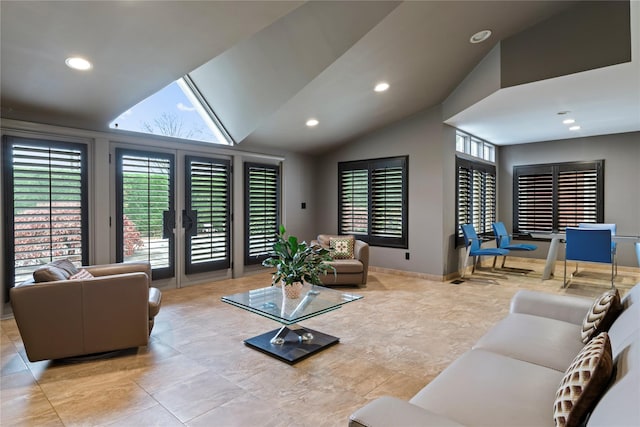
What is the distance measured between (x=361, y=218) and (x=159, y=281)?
3.57 metres

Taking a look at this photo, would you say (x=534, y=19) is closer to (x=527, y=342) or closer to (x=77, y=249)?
(x=527, y=342)

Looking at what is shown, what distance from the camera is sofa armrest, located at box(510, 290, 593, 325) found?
2291 millimetres

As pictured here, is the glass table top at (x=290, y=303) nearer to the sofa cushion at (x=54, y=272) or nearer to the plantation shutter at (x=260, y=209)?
the sofa cushion at (x=54, y=272)

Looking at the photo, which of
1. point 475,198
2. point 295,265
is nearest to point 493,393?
point 295,265

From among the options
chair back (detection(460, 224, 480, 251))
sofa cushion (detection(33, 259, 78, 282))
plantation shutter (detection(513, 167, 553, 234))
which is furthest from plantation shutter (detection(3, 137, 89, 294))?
plantation shutter (detection(513, 167, 553, 234))

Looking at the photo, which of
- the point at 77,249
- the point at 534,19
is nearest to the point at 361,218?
the point at 534,19

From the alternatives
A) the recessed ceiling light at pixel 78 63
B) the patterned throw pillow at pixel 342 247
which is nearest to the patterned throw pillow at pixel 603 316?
the patterned throw pillow at pixel 342 247

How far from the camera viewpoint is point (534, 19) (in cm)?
370

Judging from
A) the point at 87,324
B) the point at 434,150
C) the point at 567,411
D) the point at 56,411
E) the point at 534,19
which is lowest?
the point at 56,411

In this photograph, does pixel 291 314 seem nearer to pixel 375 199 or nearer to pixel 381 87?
pixel 381 87

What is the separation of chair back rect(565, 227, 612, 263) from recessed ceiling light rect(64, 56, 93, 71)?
6.10 m

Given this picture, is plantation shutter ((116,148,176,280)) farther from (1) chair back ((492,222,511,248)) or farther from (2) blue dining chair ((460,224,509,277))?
(1) chair back ((492,222,511,248))

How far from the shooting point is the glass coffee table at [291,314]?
2.69 metres

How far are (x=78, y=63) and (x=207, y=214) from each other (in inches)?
105
